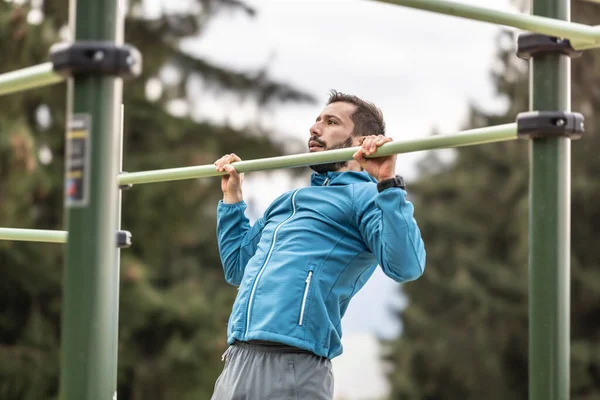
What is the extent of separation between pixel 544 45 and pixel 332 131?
38.8 inches

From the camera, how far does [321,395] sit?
2.28 meters

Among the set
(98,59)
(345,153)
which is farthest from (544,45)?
(98,59)

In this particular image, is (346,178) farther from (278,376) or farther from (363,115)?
(278,376)

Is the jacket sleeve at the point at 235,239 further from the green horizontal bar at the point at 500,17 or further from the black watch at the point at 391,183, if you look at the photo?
the green horizontal bar at the point at 500,17

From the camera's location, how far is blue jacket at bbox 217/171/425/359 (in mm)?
2164

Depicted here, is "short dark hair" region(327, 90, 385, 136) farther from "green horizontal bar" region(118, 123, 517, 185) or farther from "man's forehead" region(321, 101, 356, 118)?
"green horizontal bar" region(118, 123, 517, 185)

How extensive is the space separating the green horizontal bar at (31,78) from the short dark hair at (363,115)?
1.17 meters

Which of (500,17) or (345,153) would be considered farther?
(345,153)

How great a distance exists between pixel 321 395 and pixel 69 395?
Result: 104cm

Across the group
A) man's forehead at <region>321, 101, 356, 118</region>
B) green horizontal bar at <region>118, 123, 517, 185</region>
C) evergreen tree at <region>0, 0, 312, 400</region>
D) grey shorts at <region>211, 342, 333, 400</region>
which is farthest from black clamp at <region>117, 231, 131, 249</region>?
evergreen tree at <region>0, 0, 312, 400</region>

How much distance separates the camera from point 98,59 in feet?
4.32

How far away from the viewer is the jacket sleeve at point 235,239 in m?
2.65

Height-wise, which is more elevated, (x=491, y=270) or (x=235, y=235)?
(x=491, y=270)

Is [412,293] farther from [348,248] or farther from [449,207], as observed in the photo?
[348,248]
